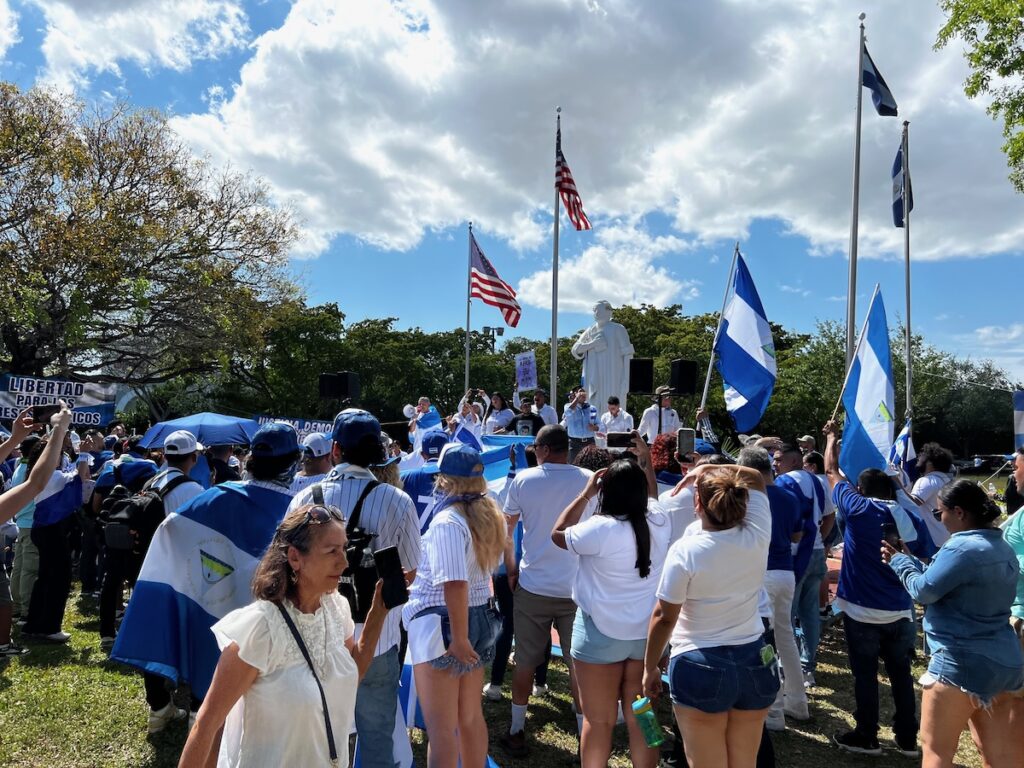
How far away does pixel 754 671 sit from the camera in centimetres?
300

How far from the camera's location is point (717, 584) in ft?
9.85

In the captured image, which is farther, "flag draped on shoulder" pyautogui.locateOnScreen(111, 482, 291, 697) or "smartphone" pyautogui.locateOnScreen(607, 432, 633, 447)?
"smartphone" pyautogui.locateOnScreen(607, 432, 633, 447)

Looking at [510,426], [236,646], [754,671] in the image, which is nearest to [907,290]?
[510,426]

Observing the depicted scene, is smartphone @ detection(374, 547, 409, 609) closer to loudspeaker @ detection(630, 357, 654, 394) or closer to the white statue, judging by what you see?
the white statue

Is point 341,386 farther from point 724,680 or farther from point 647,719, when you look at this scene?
point 724,680

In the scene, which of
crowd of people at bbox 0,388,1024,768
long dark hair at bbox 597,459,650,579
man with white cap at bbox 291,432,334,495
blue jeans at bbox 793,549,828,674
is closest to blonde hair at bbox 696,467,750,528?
crowd of people at bbox 0,388,1024,768

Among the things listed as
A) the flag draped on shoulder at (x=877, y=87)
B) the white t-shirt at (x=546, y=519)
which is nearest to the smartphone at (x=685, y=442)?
the white t-shirt at (x=546, y=519)

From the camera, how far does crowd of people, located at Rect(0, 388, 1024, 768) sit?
6.95 ft

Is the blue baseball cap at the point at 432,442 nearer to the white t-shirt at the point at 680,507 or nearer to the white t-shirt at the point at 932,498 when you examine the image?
the white t-shirt at the point at 680,507

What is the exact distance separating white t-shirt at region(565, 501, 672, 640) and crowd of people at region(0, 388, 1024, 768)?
0.01 meters

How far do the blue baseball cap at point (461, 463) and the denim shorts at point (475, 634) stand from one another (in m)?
0.62

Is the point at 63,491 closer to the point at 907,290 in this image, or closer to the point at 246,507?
the point at 246,507

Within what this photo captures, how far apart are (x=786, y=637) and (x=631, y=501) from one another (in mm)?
2540

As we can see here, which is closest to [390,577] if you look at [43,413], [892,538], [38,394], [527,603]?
[43,413]
